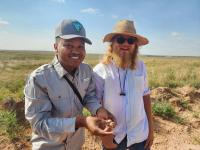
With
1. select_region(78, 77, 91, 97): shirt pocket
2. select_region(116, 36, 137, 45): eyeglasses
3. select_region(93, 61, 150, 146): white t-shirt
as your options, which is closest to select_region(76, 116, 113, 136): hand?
select_region(78, 77, 91, 97): shirt pocket

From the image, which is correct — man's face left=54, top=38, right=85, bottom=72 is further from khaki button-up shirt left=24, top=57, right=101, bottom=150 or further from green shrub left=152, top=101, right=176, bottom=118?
green shrub left=152, top=101, right=176, bottom=118

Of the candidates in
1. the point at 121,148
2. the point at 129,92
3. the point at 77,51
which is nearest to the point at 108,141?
the point at 121,148

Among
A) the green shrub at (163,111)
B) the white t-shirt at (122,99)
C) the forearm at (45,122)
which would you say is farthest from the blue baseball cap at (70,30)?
the green shrub at (163,111)

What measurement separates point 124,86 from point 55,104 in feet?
2.82

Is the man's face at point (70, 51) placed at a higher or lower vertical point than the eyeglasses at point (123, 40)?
lower

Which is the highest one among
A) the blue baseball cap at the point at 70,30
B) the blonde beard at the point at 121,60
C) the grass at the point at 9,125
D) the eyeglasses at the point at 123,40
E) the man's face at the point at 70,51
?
the blue baseball cap at the point at 70,30

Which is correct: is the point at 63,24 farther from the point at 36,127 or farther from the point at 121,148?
the point at 121,148

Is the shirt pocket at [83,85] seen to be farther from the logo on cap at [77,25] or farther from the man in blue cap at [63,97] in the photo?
the logo on cap at [77,25]

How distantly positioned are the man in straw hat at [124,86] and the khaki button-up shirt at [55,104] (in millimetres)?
358

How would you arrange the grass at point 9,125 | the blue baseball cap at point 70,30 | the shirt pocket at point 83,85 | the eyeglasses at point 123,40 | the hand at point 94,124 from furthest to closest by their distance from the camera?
the grass at point 9,125, the eyeglasses at point 123,40, the shirt pocket at point 83,85, the blue baseball cap at point 70,30, the hand at point 94,124

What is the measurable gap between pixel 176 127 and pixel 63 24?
4404 millimetres

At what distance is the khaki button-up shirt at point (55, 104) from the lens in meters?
2.13

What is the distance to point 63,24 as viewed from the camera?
2256 mm

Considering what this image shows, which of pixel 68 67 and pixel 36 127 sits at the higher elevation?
pixel 68 67
